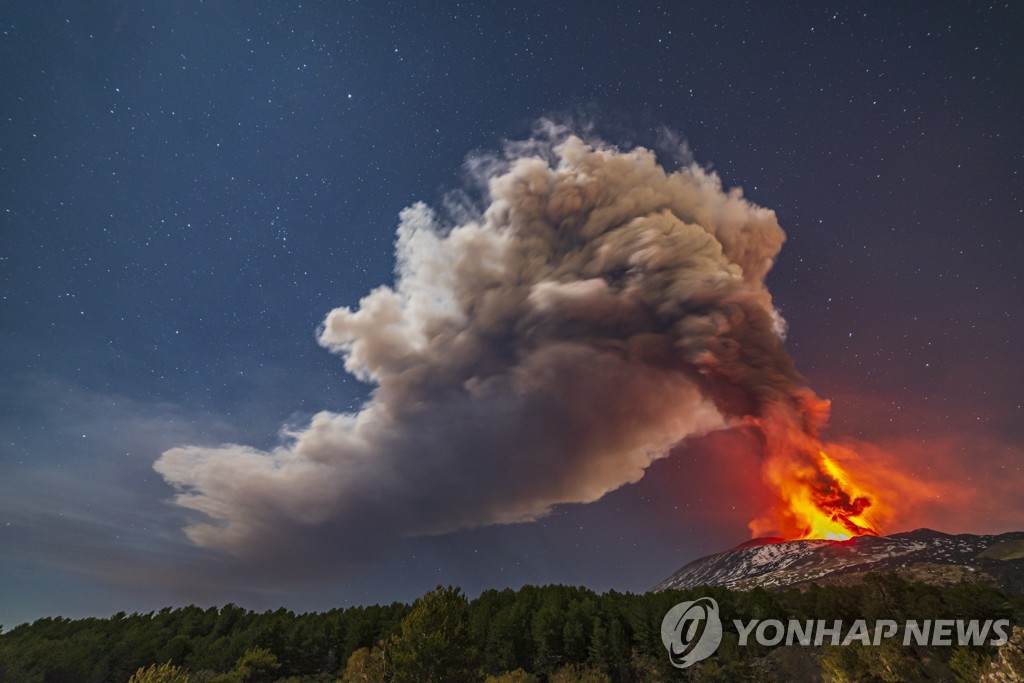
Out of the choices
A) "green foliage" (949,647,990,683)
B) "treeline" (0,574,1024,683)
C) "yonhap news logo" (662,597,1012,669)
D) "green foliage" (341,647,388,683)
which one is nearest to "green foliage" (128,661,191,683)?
"treeline" (0,574,1024,683)

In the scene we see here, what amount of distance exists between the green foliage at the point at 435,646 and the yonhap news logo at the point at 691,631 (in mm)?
51510

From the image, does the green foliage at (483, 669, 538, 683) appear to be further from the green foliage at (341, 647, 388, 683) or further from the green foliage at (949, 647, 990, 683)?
the green foliage at (949, 647, 990, 683)

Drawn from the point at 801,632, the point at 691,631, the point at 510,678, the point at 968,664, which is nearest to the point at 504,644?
the point at 691,631

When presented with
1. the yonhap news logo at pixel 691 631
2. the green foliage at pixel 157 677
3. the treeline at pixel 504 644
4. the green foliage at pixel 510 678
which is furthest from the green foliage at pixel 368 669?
the yonhap news logo at pixel 691 631

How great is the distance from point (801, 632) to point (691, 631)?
18.5m

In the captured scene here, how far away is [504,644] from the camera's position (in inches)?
3898

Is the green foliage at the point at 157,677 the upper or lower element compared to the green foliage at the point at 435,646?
lower

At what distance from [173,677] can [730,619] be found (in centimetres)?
8980

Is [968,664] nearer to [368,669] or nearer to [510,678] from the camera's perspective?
[510,678]

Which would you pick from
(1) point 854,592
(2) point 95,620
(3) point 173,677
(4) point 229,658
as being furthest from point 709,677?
(2) point 95,620

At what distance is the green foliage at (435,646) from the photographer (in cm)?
5316

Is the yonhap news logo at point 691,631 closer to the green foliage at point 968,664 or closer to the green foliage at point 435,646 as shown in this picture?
the green foliage at point 968,664

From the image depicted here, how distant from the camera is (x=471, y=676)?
55.9 meters

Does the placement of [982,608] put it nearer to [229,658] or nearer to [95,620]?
[229,658]
